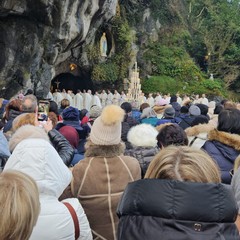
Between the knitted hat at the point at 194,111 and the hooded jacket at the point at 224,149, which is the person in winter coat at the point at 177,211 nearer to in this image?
the hooded jacket at the point at 224,149

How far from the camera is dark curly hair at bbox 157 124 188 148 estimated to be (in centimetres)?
365

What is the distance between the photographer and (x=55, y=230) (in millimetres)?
2152

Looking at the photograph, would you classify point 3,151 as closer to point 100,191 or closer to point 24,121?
point 24,121

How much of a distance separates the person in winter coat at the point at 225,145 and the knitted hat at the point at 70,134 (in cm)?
182

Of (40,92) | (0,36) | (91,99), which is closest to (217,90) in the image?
(91,99)

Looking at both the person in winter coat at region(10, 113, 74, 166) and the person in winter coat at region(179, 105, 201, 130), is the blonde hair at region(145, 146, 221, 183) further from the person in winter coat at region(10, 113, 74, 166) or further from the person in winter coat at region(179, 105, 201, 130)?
the person in winter coat at region(179, 105, 201, 130)

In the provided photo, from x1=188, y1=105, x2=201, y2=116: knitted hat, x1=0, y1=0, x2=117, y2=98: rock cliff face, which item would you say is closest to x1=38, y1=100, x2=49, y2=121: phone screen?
x1=188, y1=105, x2=201, y2=116: knitted hat

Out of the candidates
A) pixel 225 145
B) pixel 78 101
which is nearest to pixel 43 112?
pixel 225 145

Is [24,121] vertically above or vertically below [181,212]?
below

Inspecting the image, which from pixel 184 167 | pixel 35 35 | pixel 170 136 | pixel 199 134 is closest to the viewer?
pixel 184 167

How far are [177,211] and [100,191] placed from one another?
1336 mm

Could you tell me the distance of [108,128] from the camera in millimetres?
3031

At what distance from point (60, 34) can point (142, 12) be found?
37.0 feet

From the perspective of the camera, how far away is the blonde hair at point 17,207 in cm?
154
